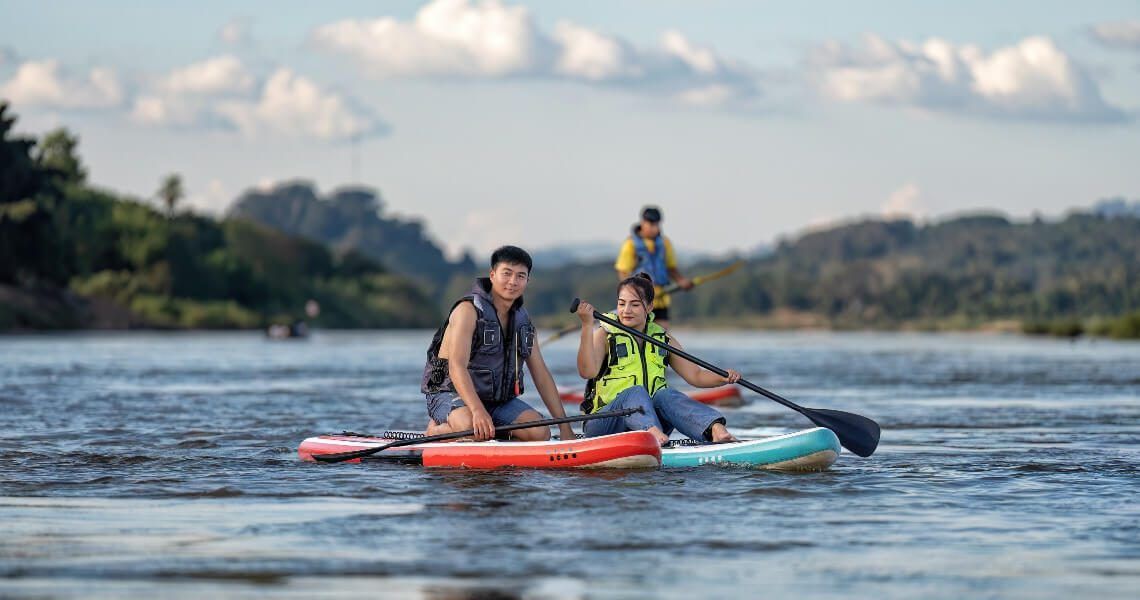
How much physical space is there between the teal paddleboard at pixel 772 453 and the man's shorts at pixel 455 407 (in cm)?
105

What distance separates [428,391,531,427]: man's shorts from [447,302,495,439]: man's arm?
12.7 inches

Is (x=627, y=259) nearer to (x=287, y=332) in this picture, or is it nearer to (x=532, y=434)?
(x=532, y=434)

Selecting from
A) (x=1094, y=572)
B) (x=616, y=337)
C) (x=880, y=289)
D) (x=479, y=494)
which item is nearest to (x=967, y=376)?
(x=616, y=337)

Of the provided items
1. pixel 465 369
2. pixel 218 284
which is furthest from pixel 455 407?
pixel 218 284

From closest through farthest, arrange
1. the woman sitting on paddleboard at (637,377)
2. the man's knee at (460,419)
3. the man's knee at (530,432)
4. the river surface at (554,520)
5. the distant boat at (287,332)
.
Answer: the river surface at (554,520)
the man's knee at (460,419)
the man's knee at (530,432)
the woman sitting on paddleboard at (637,377)
the distant boat at (287,332)

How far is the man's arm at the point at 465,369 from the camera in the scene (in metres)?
10.3

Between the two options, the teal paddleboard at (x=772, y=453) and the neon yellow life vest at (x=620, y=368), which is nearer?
the teal paddleboard at (x=772, y=453)

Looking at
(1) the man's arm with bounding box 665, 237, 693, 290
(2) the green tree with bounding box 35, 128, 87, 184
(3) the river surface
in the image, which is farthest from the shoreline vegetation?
(3) the river surface

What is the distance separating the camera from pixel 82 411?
16.3 meters

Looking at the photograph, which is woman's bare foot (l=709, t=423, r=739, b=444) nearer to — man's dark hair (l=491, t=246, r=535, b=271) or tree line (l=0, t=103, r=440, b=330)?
man's dark hair (l=491, t=246, r=535, b=271)

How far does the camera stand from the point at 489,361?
35.2 feet

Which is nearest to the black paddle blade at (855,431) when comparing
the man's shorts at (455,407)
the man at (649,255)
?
the man's shorts at (455,407)

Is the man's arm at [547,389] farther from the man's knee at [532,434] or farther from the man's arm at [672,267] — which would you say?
the man's arm at [672,267]

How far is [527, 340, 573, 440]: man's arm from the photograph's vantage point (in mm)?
10664
